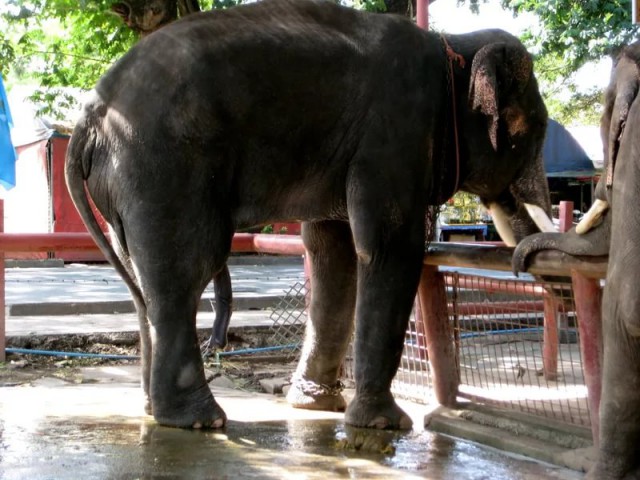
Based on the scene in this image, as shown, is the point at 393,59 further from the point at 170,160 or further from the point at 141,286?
the point at 141,286

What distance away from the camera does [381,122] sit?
5.14 meters

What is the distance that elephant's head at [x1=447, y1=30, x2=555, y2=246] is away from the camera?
5340 mm

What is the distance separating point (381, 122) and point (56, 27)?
15.3m

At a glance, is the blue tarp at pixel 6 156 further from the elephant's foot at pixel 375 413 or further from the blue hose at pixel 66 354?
the elephant's foot at pixel 375 413

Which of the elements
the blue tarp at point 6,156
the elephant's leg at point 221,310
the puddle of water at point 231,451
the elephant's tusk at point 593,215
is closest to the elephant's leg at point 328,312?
the puddle of water at point 231,451

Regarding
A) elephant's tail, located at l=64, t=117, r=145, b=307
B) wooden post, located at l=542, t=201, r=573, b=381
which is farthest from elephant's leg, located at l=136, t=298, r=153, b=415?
wooden post, located at l=542, t=201, r=573, b=381

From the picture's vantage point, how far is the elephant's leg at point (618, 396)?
148 inches

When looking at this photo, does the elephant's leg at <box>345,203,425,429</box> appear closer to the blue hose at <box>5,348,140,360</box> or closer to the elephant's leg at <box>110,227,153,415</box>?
the elephant's leg at <box>110,227,153,415</box>

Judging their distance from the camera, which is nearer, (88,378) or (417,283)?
(417,283)

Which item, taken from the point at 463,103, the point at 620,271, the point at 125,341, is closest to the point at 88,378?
the point at 125,341

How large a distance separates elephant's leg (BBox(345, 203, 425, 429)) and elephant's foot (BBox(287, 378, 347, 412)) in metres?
0.73

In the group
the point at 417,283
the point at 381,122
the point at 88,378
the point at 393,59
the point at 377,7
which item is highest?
the point at 377,7

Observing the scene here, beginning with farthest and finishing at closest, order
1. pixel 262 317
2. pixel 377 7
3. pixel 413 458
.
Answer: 1. pixel 377 7
2. pixel 262 317
3. pixel 413 458

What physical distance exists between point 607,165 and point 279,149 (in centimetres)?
179
